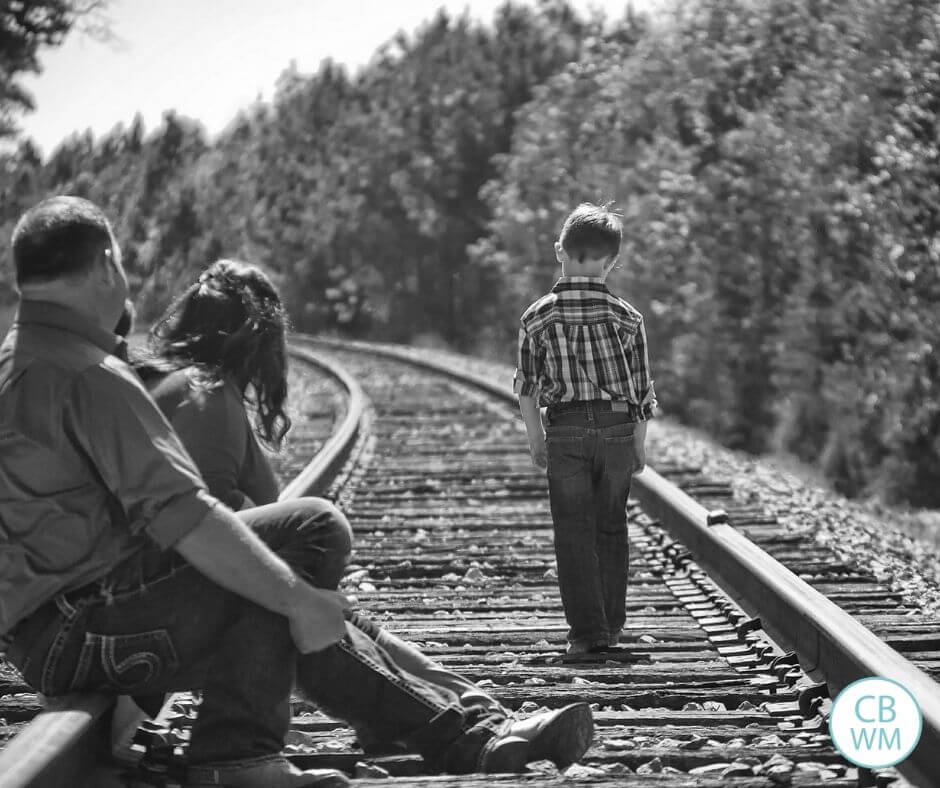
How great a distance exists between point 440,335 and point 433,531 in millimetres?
39971

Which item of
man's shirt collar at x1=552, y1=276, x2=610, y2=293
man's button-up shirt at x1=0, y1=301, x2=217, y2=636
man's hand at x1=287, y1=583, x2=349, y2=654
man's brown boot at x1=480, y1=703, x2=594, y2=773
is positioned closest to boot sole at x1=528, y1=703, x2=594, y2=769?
man's brown boot at x1=480, y1=703, x2=594, y2=773

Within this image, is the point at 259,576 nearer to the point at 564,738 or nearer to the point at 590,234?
the point at 564,738

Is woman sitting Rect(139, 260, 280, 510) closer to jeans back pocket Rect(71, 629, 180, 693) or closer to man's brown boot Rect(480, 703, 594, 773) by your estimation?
jeans back pocket Rect(71, 629, 180, 693)

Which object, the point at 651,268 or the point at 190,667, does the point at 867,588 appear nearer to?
the point at 190,667

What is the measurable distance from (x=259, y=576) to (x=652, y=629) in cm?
237

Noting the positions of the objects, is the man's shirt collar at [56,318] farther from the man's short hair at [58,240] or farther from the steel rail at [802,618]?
the steel rail at [802,618]

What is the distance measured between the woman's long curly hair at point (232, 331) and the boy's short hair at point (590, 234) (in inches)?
52.4

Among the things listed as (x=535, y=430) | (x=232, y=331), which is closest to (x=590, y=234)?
(x=535, y=430)

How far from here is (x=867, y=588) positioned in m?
5.23

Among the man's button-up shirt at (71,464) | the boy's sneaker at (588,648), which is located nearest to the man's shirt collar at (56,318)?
the man's button-up shirt at (71,464)

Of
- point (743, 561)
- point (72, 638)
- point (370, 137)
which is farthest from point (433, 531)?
point (370, 137)

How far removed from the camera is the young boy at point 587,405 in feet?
14.4

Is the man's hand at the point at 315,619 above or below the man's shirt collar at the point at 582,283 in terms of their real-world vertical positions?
below

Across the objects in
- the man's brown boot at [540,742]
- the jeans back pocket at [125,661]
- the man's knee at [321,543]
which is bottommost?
the man's brown boot at [540,742]
